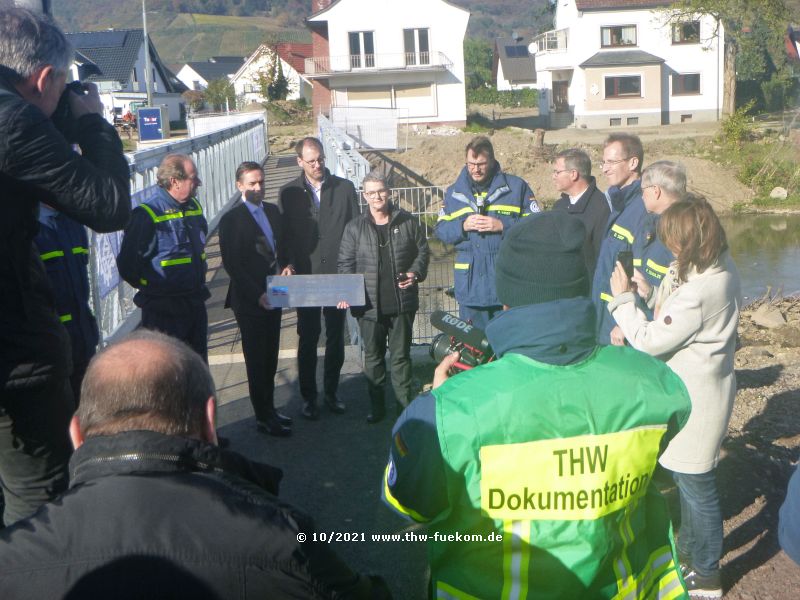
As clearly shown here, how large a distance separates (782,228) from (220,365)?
23.5 metres

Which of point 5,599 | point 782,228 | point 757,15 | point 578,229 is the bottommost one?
point 782,228

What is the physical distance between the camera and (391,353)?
6641mm

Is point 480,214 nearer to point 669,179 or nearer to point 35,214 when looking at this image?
point 669,179

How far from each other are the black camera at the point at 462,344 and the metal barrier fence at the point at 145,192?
4149 millimetres

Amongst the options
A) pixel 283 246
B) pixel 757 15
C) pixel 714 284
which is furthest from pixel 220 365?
pixel 757 15

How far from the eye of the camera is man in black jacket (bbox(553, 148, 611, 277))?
613 centimetres

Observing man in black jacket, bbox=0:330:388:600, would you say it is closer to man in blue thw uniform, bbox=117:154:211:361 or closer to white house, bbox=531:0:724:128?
man in blue thw uniform, bbox=117:154:211:361

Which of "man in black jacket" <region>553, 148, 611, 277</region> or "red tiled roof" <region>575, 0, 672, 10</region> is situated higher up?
"red tiled roof" <region>575, 0, 672, 10</region>

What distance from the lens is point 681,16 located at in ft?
155

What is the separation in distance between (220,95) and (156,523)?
234 feet

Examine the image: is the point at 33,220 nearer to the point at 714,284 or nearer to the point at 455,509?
the point at 455,509

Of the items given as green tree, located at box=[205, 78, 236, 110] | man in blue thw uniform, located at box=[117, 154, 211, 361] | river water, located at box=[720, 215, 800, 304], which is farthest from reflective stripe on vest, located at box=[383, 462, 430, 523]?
green tree, located at box=[205, 78, 236, 110]

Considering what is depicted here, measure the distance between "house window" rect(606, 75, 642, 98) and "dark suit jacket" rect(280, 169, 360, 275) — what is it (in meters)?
49.6

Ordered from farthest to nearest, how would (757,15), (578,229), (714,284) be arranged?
(757,15) < (714,284) < (578,229)
